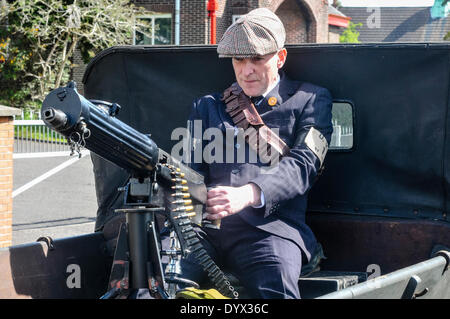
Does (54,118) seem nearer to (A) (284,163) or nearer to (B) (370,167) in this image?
(A) (284,163)

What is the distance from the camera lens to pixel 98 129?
259 cm

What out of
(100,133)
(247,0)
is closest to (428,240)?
(100,133)

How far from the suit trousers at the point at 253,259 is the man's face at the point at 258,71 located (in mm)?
747

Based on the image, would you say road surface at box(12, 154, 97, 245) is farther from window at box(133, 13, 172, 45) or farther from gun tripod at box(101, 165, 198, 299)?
window at box(133, 13, 172, 45)

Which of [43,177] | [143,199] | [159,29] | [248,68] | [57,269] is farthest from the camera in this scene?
[159,29]

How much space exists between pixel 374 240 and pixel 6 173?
11.8ft

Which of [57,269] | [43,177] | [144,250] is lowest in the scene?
[43,177]

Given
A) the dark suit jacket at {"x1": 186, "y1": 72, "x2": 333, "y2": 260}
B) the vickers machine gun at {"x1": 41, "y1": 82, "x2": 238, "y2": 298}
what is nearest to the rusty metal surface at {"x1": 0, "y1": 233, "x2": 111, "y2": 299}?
the vickers machine gun at {"x1": 41, "y1": 82, "x2": 238, "y2": 298}

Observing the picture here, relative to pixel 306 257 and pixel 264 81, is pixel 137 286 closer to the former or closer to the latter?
pixel 306 257

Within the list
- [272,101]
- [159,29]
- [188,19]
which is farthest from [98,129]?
[159,29]

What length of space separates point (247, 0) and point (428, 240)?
996 inches

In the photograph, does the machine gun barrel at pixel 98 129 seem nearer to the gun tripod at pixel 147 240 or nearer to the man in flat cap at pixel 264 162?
the gun tripod at pixel 147 240

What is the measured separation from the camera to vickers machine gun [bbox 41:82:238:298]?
Answer: 261 centimetres

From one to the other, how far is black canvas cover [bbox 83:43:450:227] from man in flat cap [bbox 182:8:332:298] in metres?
0.31
